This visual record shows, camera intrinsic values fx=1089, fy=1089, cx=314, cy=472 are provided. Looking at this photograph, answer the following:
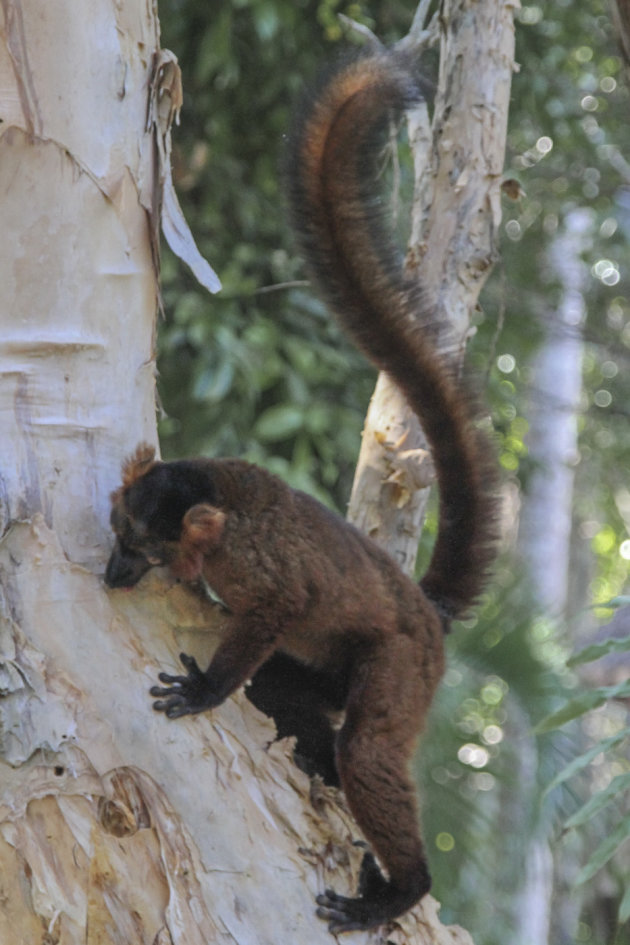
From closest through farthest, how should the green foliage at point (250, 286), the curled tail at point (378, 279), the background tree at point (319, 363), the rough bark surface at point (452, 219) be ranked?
1. the curled tail at point (378, 279)
2. the rough bark surface at point (452, 219)
3. the background tree at point (319, 363)
4. the green foliage at point (250, 286)

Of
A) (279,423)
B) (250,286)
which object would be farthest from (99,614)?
(250,286)

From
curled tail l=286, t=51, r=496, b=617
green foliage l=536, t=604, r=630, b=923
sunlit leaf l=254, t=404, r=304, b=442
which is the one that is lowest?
green foliage l=536, t=604, r=630, b=923

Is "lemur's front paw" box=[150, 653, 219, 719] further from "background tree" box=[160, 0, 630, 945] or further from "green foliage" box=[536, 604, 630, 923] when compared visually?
Result: "background tree" box=[160, 0, 630, 945]

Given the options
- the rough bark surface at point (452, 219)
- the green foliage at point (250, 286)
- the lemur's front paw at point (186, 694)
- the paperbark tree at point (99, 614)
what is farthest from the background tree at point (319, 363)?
the lemur's front paw at point (186, 694)

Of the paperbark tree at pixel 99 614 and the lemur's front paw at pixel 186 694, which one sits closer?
the paperbark tree at pixel 99 614

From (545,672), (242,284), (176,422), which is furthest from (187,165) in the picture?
(545,672)

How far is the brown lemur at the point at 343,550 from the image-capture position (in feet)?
8.68

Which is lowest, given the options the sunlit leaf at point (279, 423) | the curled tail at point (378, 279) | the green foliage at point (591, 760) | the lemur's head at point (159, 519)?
the green foliage at point (591, 760)

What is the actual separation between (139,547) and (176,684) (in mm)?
335

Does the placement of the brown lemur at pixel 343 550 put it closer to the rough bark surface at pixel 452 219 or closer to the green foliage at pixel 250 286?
the rough bark surface at pixel 452 219

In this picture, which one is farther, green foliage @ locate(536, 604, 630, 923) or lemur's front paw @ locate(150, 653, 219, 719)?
green foliage @ locate(536, 604, 630, 923)

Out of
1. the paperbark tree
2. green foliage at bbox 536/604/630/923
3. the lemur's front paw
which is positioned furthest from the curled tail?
the lemur's front paw

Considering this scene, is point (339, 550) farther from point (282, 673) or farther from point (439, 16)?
point (439, 16)

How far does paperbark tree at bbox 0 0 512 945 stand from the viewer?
2.30 meters
